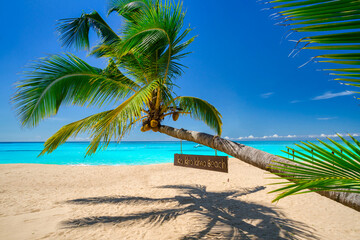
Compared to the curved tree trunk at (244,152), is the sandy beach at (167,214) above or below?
below

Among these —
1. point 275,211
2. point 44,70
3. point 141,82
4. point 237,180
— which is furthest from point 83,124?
point 237,180

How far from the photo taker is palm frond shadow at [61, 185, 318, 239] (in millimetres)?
3474

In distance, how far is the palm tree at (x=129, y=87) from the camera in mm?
2580

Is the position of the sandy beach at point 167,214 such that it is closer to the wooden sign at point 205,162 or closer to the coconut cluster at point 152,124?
the wooden sign at point 205,162

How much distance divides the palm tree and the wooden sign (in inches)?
14.5

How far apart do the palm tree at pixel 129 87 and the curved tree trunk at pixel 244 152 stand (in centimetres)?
1

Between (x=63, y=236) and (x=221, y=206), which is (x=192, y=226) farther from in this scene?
A: (x=63, y=236)

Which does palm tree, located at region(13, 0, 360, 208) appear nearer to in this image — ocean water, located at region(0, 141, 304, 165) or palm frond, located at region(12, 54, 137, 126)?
palm frond, located at region(12, 54, 137, 126)

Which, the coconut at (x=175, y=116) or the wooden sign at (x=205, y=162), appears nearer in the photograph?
the wooden sign at (x=205, y=162)

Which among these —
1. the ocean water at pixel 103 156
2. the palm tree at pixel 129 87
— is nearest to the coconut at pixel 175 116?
the palm tree at pixel 129 87

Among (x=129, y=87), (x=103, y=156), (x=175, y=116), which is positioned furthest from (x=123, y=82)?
(x=103, y=156)

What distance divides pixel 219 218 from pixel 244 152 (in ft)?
7.71

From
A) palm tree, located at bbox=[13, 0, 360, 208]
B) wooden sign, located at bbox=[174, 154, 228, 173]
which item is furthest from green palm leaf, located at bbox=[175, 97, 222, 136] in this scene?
wooden sign, located at bbox=[174, 154, 228, 173]

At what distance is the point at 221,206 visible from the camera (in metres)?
4.92
